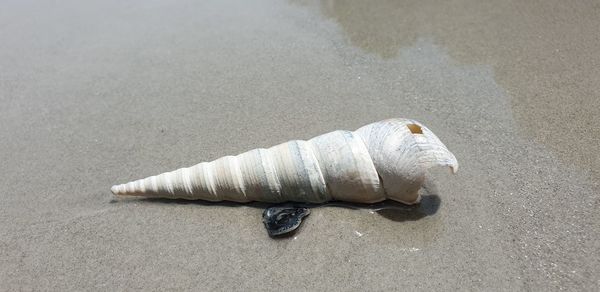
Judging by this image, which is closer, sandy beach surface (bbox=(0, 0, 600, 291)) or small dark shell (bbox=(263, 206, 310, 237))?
sandy beach surface (bbox=(0, 0, 600, 291))

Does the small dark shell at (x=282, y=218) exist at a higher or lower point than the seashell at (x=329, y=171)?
lower

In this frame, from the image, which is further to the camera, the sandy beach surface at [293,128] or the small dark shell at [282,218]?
the small dark shell at [282,218]

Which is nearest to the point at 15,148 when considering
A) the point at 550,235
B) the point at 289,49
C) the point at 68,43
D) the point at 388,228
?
the point at 68,43

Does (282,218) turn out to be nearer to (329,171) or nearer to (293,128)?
(329,171)

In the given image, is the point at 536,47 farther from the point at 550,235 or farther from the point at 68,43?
the point at 68,43

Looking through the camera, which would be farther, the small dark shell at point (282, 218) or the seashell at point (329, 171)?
the small dark shell at point (282, 218)
